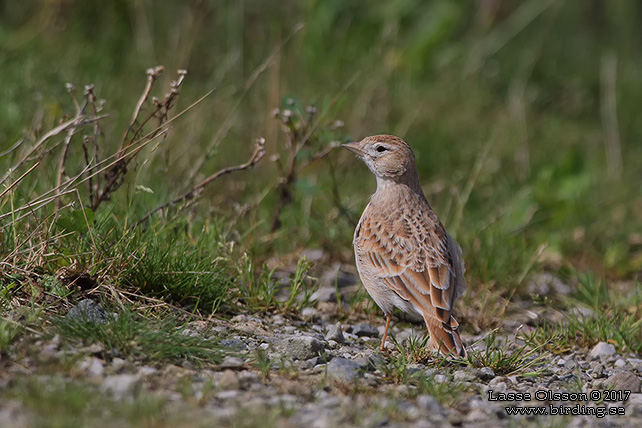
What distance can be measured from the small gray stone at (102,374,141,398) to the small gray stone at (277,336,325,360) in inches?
42.9

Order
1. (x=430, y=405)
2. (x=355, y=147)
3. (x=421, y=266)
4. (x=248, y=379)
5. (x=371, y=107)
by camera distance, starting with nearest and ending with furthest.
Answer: (x=430, y=405) < (x=248, y=379) < (x=421, y=266) < (x=355, y=147) < (x=371, y=107)

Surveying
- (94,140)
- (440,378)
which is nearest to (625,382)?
(440,378)

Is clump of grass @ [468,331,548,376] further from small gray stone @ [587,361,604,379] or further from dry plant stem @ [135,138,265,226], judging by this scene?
dry plant stem @ [135,138,265,226]

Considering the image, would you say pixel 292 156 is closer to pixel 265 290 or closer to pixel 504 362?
pixel 265 290

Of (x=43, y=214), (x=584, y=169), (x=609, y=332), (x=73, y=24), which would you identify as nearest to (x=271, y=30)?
(x=73, y=24)

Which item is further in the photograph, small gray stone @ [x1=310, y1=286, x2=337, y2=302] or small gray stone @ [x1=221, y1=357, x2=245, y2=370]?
small gray stone @ [x1=310, y1=286, x2=337, y2=302]

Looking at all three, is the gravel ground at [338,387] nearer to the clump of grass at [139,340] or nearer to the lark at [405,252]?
the clump of grass at [139,340]

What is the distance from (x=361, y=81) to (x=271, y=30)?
4.77 feet

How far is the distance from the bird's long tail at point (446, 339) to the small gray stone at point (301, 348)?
0.71 meters

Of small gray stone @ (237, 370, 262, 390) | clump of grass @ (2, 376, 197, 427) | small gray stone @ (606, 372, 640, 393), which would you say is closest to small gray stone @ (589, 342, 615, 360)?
small gray stone @ (606, 372, 640, 393)

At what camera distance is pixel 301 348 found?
A: 186 inches

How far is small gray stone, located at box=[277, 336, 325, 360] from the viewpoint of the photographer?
4.70 meters

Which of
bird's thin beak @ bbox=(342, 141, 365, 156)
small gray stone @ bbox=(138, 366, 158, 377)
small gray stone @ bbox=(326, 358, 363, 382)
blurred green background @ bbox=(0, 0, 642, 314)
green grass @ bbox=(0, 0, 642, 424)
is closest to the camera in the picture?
small gray stone @ bbox=(138, 366, 158, 377)

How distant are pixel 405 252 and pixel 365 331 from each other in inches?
24.9
